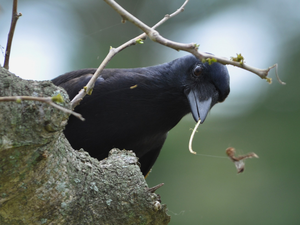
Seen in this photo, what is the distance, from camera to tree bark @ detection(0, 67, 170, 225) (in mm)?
1338

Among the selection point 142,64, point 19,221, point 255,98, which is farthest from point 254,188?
point 19,221

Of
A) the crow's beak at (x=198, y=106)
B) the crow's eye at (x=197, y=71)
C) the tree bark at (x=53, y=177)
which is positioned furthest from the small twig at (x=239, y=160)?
the crow's eye at (x=197, y=71)

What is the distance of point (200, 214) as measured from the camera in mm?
6047

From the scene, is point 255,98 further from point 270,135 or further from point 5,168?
point 5,168

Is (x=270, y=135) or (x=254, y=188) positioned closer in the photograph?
(x=254, y=188)

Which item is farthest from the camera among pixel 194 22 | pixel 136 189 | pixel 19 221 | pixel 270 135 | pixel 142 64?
pixel 194 22

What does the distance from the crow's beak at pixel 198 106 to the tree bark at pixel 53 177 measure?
698mm

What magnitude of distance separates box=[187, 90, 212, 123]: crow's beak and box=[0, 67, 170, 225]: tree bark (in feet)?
2.29

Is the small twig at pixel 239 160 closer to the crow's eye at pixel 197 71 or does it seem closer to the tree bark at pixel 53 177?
the tree bark at pixel 53 177

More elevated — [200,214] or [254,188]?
[254,188]

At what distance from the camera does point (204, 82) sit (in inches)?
113

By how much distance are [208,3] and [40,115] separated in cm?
756

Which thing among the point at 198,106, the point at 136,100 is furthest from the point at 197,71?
the point at 136,100

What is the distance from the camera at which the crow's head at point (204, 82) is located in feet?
9.18
